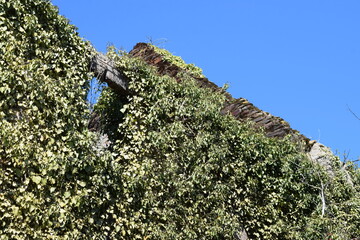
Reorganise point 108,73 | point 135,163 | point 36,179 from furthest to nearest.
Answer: point 108,73
point 135,163
point 36,179

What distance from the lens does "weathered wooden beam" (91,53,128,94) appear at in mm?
7645

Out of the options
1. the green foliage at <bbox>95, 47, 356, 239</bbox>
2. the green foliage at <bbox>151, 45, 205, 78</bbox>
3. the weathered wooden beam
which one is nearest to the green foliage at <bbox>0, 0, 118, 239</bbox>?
the weathered wooden beam

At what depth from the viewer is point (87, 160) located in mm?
6469

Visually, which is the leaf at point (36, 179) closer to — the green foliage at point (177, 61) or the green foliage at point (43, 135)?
the green foliage at point (43, 135)

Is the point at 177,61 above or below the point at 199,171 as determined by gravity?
above

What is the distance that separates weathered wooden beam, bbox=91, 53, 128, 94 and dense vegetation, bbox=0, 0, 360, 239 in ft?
0.50

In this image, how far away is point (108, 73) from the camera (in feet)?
25.7

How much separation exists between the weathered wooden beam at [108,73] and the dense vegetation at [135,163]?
15 centimetres

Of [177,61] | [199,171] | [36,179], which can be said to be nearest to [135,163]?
[199,171]

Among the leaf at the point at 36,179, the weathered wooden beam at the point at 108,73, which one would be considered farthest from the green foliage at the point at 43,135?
the weathered wooden beam at the point at 108,73

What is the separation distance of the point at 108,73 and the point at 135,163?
5.12ft

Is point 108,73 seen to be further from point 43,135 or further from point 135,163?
point 43,135

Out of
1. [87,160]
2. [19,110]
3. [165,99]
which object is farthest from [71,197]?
[165,99]

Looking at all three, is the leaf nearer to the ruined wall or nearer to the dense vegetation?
the dense vegetation
